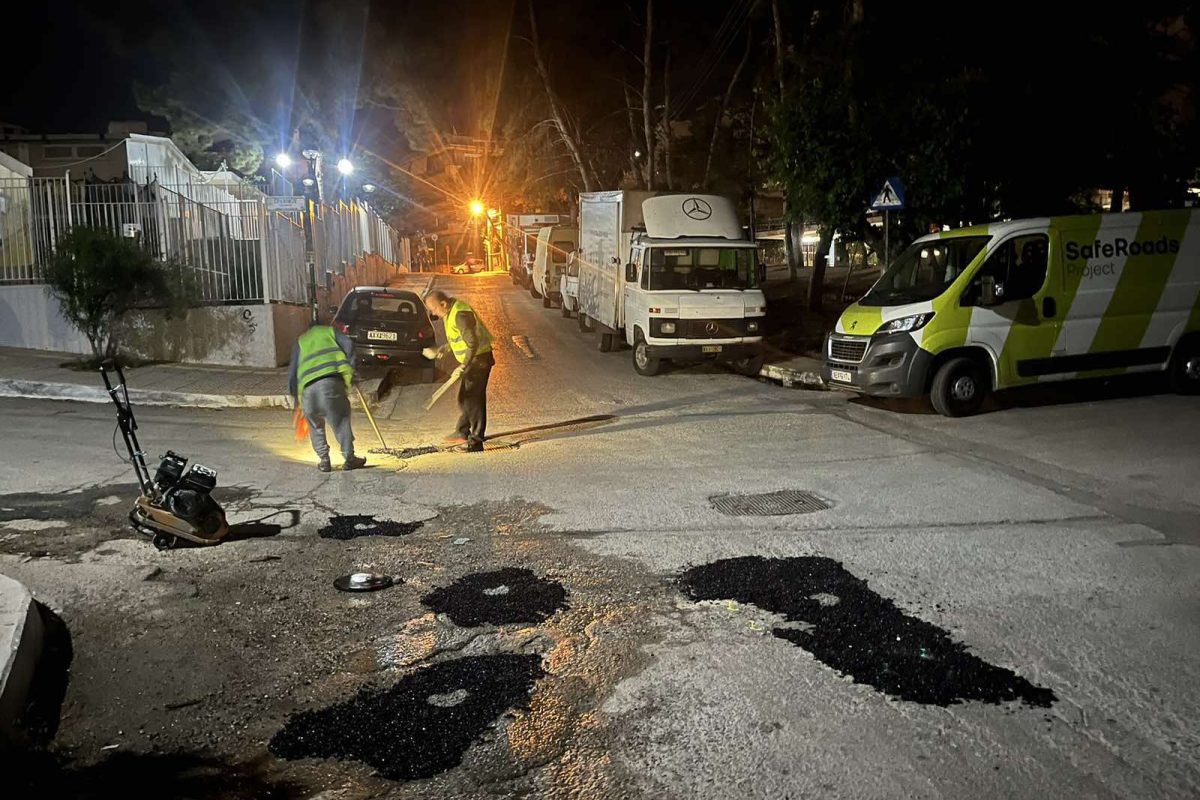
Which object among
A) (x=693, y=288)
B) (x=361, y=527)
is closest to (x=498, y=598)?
(x=361, y=527)

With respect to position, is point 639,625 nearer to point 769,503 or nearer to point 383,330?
point 769,503

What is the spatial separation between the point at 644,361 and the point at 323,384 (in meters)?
7.82

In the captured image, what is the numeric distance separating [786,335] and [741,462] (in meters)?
11.8

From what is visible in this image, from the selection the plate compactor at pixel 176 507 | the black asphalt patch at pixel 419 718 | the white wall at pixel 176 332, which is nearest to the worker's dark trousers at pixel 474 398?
the plate compactor at pixel 176 507

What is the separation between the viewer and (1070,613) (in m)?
5.21

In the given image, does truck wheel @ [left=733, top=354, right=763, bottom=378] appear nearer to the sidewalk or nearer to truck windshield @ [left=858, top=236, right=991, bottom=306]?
truck windshield @ [left=858, top=236, right=991, bottom=306]

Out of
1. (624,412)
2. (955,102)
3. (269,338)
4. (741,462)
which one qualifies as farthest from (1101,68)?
(269,338)

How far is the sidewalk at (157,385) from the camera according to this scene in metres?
13.5

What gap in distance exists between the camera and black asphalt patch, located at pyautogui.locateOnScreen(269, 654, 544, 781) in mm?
3826

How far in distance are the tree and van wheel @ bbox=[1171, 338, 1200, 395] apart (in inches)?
571

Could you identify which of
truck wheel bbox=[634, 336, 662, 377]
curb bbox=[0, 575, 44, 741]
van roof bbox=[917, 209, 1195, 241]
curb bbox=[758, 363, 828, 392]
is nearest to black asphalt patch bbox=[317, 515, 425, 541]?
curb bbox=[0, 575, 44, 741]

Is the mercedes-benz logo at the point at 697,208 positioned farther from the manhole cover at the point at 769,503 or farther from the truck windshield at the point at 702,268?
the manhole cover at the point at 769,503

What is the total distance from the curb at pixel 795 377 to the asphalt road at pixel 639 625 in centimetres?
529

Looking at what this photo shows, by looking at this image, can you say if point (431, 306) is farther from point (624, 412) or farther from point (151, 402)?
point (151, 402)
